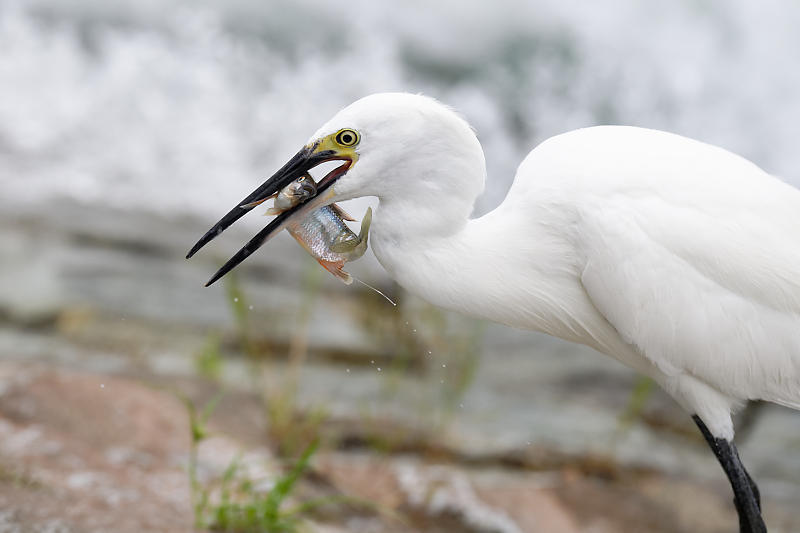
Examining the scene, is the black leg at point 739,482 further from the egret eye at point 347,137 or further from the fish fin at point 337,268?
the egret eye at point 347,137

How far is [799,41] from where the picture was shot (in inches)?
352

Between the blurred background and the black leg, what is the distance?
1.21 metres

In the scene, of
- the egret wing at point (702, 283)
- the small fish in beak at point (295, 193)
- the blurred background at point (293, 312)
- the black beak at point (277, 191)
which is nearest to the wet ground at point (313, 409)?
the blurred background at point (293, 312)

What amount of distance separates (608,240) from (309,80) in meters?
6.72

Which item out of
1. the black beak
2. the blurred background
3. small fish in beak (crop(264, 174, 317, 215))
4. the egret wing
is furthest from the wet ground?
the egret wing

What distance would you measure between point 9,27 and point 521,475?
697cm

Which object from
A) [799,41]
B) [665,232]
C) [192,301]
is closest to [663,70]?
[799,41]

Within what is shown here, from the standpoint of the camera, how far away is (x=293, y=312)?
5418 mm

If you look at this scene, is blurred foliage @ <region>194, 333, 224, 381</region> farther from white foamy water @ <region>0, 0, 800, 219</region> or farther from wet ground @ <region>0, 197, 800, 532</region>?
white foamy water @ <region>0, 0, 800, 219</region>

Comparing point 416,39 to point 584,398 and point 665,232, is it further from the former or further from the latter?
point 665,232

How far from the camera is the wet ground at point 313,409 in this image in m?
3.05

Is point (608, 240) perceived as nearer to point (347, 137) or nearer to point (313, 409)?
point (347, 137)

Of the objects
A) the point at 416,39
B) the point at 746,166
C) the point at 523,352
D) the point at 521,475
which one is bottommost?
the point at 523,352

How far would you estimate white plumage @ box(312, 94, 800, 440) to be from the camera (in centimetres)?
191
